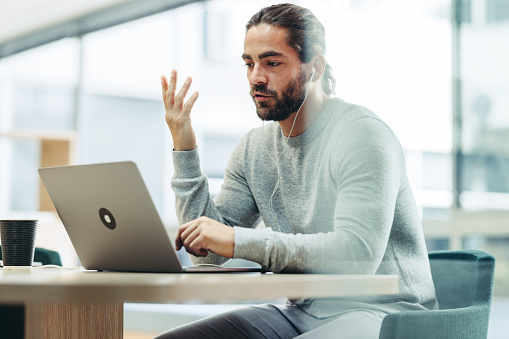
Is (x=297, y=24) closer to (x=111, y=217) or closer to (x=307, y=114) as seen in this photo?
(x=307, y=114)

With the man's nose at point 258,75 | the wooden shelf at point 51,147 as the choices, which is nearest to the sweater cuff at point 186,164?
the man's nose at point 258,75

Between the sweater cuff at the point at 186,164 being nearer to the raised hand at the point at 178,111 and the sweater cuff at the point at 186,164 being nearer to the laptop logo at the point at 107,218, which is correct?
the raised hand at the point at 178,111

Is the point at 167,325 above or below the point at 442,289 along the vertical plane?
below

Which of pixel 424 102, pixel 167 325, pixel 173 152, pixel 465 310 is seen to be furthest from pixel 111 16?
pixel 465 310

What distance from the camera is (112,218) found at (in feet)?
3.65

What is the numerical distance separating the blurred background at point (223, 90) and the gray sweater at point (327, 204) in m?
0.25

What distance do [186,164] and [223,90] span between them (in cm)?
283

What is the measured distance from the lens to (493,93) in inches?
125

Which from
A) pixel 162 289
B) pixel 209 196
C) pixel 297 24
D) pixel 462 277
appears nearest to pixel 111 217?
pixel 162 289

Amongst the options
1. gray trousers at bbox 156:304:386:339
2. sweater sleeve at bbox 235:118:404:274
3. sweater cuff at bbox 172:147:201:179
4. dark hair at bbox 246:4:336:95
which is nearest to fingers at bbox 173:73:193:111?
sweater cuff at bbox 172:147:201:179

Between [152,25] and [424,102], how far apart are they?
2436 millimetres

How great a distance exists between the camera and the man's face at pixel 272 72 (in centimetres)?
150

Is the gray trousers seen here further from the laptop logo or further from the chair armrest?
the laptop logo

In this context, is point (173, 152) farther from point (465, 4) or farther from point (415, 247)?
point (465, 4)
